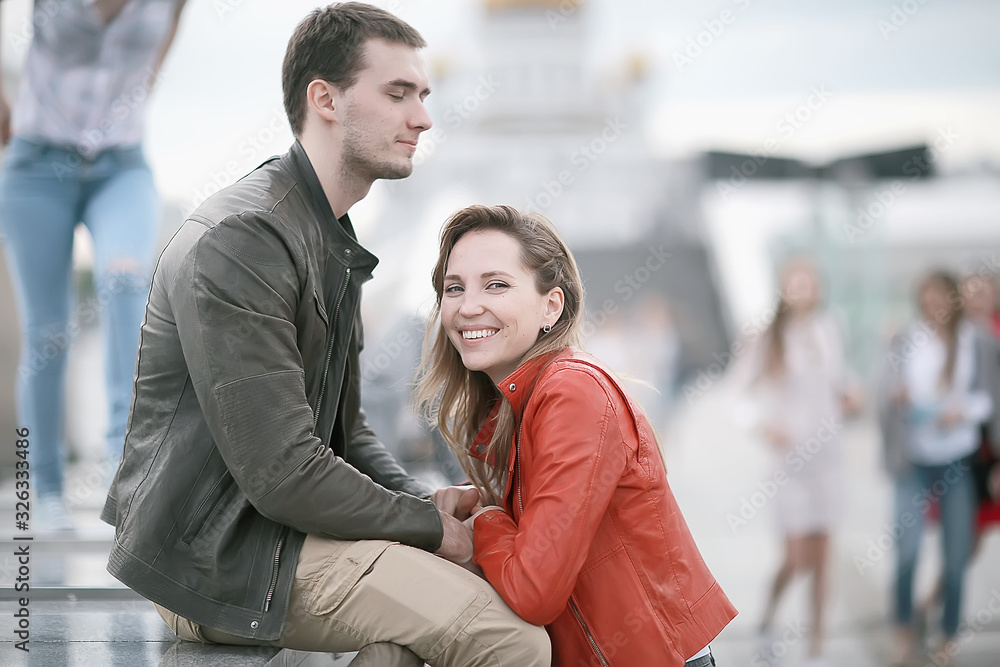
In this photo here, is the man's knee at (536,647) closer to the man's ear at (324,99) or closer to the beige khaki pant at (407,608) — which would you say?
the beige khaki pant at (407,608)

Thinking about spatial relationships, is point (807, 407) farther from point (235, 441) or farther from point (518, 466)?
point (235, 441)

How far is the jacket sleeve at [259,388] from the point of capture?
1.63m

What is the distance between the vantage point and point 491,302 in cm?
188

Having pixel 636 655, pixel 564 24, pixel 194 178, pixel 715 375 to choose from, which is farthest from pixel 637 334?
pixel 564 24

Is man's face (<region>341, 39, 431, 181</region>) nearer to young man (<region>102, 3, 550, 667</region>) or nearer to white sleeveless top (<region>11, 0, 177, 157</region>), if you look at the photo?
young man (<region>102, 3, 550, 667</region>)

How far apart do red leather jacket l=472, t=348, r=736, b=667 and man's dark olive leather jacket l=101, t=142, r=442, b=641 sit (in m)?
0.21

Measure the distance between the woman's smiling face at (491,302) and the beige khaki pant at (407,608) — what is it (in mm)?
445

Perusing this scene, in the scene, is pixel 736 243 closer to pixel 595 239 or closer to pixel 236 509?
pixel 595 239

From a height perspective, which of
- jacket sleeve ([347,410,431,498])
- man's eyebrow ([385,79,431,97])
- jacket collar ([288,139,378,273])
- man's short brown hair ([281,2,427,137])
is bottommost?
jacket sleeve ([347,410,431,498])

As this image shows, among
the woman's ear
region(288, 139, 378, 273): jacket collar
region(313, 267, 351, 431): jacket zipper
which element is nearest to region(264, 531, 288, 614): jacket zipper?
region(313, 267, 351, 431): jacket zipper

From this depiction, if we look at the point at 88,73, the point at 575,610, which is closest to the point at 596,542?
the point at 575,610

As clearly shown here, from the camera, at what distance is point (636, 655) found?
1.70 metres

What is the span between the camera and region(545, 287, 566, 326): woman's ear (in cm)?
196

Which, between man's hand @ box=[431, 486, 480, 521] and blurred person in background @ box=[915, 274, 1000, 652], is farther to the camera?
blurred person in background @ box=[915, 274, 1000, 652]
